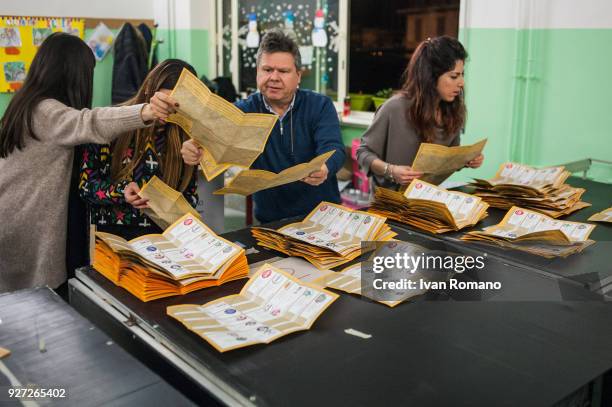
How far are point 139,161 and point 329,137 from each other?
0.76 metres

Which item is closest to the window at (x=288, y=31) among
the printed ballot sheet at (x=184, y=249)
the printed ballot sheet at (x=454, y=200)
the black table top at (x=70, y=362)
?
the printed ballot sheet at (x=454, y=200)

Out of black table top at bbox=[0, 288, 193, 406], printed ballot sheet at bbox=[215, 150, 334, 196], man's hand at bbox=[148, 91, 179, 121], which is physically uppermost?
man's hand at bbox=[148, 91, 179, 121]

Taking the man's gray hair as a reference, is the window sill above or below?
below

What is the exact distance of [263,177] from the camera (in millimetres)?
1878

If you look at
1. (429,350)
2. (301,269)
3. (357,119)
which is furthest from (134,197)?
(357,119)

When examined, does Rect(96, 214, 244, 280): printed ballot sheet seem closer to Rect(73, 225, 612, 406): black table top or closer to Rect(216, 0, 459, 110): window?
Rect(73, 225, 612, 406): black table top

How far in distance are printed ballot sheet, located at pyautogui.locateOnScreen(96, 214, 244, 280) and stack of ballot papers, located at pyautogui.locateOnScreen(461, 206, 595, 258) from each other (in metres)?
0.86

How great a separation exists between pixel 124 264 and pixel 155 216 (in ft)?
1.21

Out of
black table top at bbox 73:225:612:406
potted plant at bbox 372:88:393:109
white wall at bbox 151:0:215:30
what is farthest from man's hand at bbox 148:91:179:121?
white wall at bbox 151:0:215:30

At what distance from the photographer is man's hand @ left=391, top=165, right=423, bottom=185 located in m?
2.42

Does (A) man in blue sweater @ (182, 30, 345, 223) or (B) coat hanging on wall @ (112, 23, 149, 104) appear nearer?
(A) man in blue sweater @ (182, 30, 345, 223)

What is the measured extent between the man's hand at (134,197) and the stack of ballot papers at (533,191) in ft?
4.50

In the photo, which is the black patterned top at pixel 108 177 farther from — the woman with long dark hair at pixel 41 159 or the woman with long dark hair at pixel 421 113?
the woman with long dark hair at pixel 421 113

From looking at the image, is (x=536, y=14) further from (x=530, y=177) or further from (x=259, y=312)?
(x=259, y=312)
